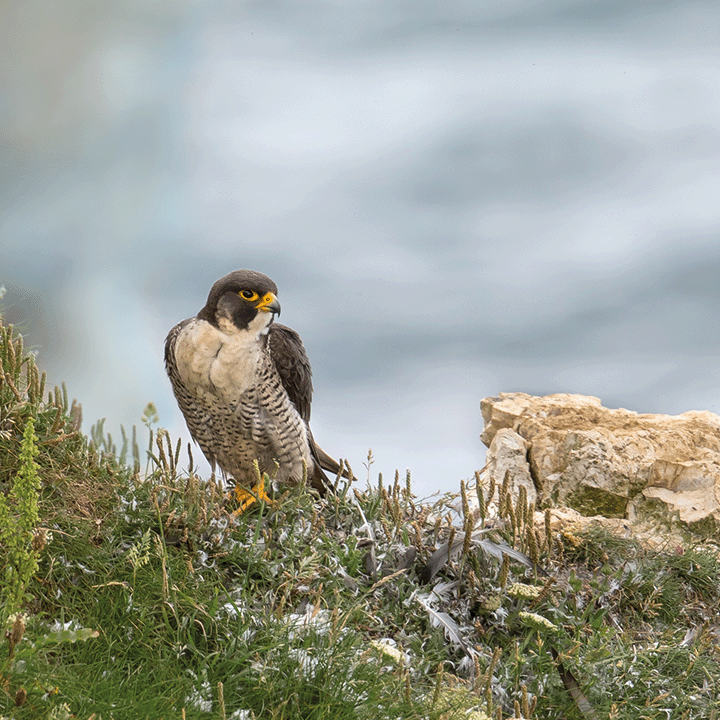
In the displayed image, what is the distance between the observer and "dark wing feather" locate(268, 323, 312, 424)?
17.5 feet

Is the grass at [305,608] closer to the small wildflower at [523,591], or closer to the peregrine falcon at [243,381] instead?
the small wildflower at [523,591]

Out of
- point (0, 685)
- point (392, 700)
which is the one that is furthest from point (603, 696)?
point (0, 685)

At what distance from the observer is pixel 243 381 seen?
5.02 meters

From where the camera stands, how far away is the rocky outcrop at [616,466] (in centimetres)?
596

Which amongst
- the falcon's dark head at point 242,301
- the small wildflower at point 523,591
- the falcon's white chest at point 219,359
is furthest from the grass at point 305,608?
the falcon's dark head at point 242,301

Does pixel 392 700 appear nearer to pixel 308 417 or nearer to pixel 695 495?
pixel 308 417

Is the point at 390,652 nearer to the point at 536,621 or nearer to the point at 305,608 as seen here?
the point at 305,608

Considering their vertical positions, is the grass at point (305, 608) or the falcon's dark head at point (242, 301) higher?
the falcon's dark head at point (242, 301)

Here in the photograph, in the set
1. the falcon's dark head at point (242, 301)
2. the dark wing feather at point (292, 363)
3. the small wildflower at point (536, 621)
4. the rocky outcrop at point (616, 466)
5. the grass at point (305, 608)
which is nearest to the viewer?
the grass at point (305, 608)

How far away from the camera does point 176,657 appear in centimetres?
312

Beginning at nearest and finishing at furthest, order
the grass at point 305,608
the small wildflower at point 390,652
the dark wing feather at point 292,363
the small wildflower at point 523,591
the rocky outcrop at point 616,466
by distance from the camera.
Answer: the grass at point 305,608
the small wildflower at point 390,652
the small wildflower at point 523,591
the dark wing feather at point 292,363
the rocky outcrop at point 616,466

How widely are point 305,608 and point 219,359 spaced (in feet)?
6.32

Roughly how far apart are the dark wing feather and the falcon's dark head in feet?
1.11

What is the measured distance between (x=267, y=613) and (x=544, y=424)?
369 cm
